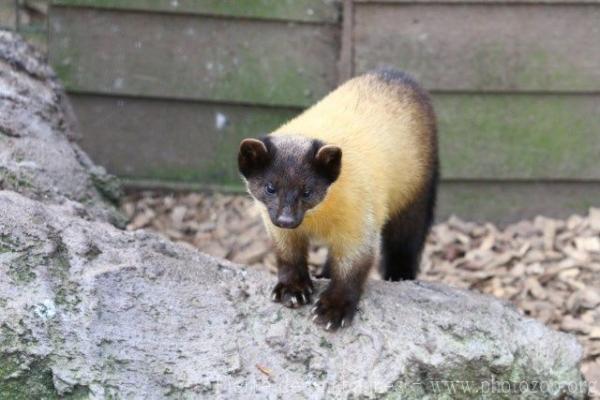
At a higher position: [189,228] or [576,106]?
[576,106]

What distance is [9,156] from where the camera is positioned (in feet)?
15.1

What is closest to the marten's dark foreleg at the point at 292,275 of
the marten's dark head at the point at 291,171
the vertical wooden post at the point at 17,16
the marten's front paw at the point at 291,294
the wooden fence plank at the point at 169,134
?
the marten's front paw at the point at 291,294

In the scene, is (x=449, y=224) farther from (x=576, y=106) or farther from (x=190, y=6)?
(x=190, y=6)

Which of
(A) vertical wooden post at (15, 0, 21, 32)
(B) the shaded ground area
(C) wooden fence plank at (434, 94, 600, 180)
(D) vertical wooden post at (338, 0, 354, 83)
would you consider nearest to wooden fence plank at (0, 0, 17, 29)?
(A) vertical wooden post at (15, 0, 21, 32)

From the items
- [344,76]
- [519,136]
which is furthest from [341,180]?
[519,136]

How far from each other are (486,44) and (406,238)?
6.20ft

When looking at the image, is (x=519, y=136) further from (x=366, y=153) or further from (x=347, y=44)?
(x=366, y=153)

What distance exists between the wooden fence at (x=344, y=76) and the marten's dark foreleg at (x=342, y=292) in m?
2.66

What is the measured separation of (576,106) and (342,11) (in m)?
1.69

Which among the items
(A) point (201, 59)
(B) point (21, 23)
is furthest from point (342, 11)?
(B) point (21, 23)

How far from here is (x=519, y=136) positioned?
261 inches

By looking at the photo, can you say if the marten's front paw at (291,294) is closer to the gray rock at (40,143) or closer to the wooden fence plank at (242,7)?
the gray rock at (40,143)

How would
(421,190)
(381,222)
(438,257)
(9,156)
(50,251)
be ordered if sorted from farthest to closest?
(438,257), (421,190), (9,156), (381,222), (50,251)

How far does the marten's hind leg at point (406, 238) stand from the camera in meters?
5.05
